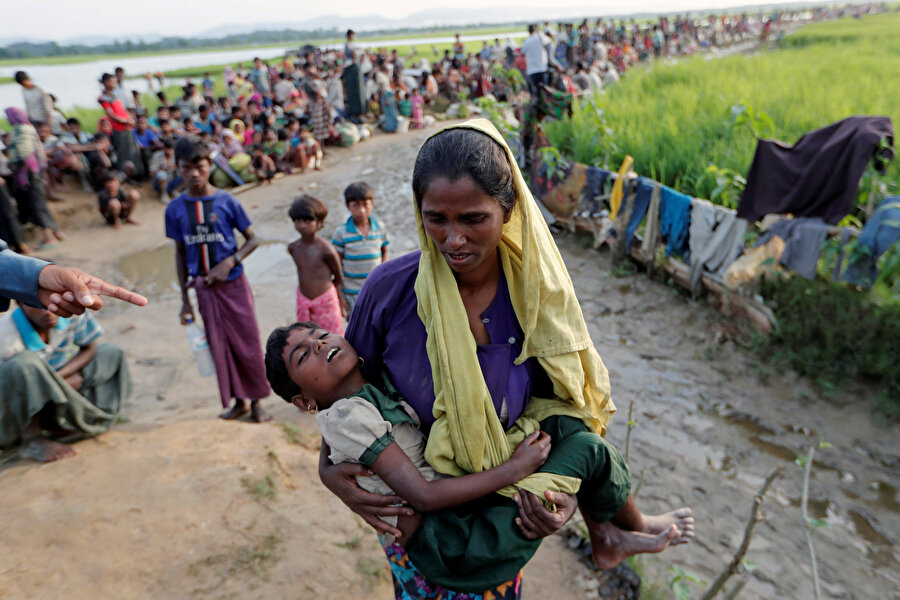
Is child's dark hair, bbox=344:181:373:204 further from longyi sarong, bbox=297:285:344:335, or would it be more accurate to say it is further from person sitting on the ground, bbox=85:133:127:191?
person sitting on the ground, bbox=85:133:127:191

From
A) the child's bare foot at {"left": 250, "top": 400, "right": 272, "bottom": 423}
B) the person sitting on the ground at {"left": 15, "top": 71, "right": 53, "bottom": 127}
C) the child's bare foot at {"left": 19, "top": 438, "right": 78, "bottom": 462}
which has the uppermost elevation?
the person sitting on the ground at {"left": 15, "top": 71, "right": 53, "bottom": 127}

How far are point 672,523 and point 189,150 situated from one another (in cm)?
309

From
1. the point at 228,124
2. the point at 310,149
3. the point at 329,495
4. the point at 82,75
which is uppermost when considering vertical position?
the point at 82,75

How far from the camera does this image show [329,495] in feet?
9.48

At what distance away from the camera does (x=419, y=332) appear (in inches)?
54.5

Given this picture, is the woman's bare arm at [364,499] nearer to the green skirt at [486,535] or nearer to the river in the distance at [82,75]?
the green skirt at [486,535]

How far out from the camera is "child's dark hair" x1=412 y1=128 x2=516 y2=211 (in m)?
1.20

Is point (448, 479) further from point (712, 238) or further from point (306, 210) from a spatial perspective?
point (712, 238)

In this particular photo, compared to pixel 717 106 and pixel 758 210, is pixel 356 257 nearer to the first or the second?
pixel 758 210

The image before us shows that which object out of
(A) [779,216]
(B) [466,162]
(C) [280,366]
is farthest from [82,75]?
(B) [466,162]

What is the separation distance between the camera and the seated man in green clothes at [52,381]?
2.88 metres

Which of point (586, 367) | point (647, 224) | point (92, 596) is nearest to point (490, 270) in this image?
point (586, 367)

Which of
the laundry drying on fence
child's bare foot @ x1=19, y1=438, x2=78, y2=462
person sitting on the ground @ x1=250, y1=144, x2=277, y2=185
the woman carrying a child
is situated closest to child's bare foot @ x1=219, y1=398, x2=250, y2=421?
child's bare foot @ x1=19, y1=438, x2=78, y2=462

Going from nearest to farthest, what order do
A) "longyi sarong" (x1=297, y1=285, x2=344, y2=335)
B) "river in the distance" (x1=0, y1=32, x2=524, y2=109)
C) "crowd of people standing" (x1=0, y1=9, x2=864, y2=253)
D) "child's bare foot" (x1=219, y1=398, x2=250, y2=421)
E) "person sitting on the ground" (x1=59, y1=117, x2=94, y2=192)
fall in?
"longyi sarong" (x1=297, y1=285, x2=344, y2=335), "child's bare foot" (x1=219, y1=398, x2=250, y2=421), "crowd of people standing" (x1=0, y1=9, x2=864, y2=253), "person sitting on the ground" (x1=59, y1=117, x2=94, y2=192), "river in the distance" (x1=0, y1=32, x2=524, y2=109)
